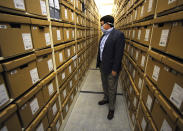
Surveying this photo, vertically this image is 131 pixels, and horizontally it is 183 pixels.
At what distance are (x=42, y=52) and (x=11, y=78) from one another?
413 mm

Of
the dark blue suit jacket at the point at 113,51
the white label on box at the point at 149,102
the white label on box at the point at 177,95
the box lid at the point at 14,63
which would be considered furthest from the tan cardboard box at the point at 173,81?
the box lid at the point at 14,63

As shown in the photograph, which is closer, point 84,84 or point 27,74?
point 27,74

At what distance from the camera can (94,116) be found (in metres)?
1.93

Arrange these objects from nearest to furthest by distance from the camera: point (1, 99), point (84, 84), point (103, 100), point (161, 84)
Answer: point (1, 99)
point (161, 84)
point (103, 100)
point (84, 84)

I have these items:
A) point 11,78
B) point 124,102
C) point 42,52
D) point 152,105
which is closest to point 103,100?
point 124,102

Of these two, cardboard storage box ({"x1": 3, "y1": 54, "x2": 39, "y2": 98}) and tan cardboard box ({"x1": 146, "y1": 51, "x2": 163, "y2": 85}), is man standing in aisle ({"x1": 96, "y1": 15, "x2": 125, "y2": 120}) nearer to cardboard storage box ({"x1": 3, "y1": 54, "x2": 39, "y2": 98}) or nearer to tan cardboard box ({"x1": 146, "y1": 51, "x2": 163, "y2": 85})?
tan cardboard box ({"x1": 146, "y1": 51, "x2": 163, "y2": 85})

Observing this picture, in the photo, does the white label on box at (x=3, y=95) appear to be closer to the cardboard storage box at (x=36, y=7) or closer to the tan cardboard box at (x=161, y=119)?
the cardboard storage box at (x=36, y=7)

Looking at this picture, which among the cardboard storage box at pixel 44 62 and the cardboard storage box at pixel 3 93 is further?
the cardboard storage box at pixel 44 62

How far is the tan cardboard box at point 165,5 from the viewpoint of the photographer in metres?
0.76

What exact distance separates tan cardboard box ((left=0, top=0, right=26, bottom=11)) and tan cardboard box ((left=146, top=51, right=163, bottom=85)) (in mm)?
1242

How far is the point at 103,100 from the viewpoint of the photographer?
223 cm

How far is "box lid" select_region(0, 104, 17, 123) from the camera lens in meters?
0.66

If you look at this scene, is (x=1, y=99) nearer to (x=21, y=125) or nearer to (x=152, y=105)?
(x=21, y=125)

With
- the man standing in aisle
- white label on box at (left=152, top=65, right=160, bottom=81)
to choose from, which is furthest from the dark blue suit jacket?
white label on box at (left=152, top=65, right=160, bottom=81)
